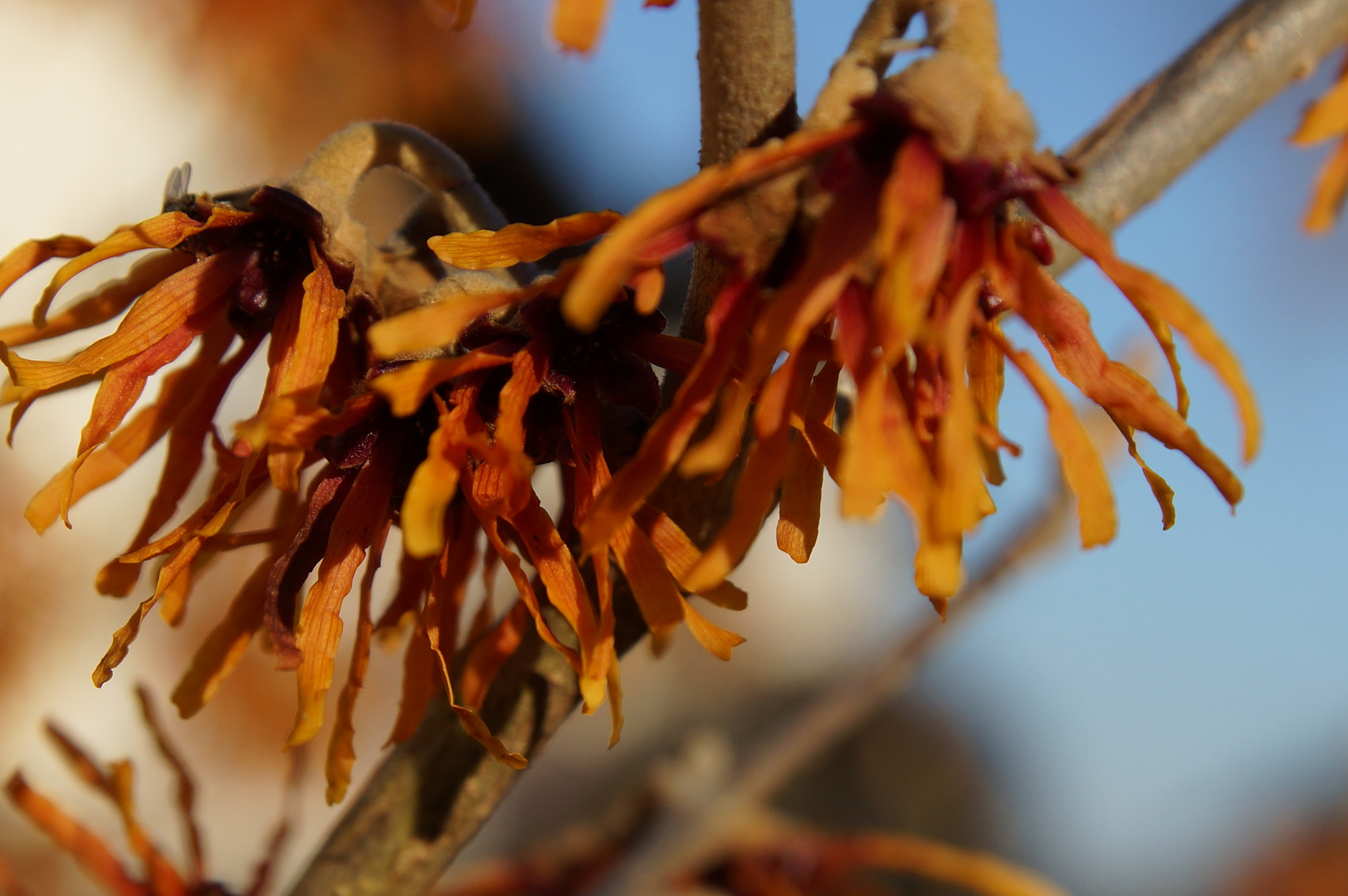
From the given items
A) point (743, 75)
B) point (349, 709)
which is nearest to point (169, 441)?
point (349, 709)

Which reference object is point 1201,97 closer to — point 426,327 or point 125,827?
point 426,327

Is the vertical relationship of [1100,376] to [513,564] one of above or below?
above

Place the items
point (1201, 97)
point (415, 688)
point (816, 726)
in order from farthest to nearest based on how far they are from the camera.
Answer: point (816, 726), point (1201, 97), point (415, 688)

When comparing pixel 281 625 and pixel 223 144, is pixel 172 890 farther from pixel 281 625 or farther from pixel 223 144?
pixel 223 144

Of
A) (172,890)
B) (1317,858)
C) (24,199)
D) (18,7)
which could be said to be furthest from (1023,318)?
(1317,858)

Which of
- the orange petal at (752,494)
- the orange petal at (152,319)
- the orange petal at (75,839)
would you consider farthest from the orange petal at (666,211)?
the orange petal at (75,839)

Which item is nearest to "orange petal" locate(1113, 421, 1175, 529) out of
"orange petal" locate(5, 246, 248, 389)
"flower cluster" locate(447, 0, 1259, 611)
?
"flower cluster" locate(447, 0, 1259, 611)
